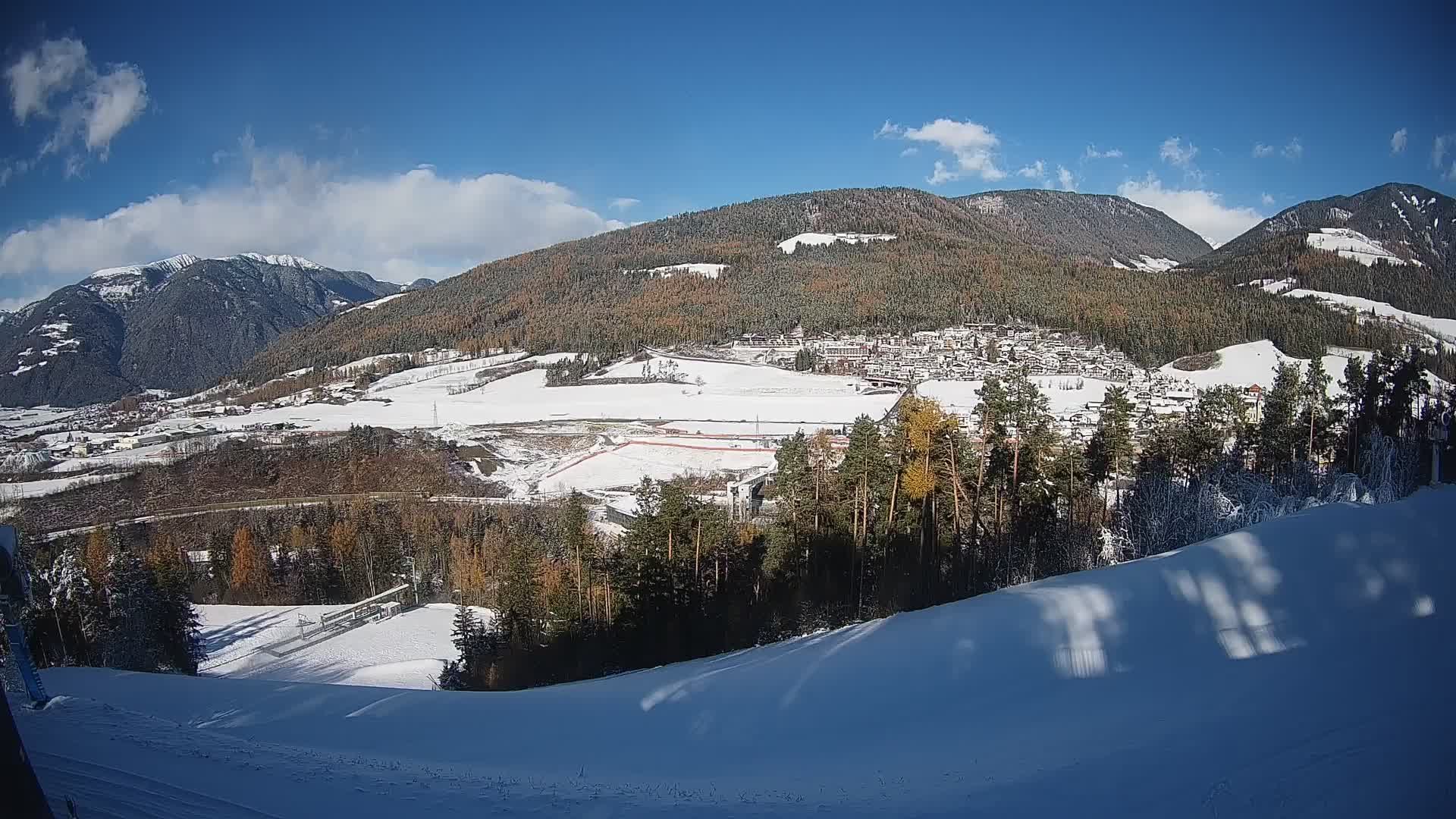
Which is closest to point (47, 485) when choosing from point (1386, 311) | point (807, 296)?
point (807, 296)

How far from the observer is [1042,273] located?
109375 millimetres

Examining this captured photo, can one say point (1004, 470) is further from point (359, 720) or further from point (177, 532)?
point (177, 532)

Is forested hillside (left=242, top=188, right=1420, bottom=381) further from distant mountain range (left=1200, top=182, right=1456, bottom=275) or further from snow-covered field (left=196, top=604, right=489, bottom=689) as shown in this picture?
snow-covered field (left=196, top=604, right=489, bottom=689)

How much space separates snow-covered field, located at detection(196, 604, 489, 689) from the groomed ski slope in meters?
9.66

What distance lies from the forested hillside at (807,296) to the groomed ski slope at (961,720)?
69716mm

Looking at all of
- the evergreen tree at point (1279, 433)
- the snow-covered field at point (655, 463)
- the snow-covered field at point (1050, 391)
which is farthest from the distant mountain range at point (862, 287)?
→ the evergreen tree at point (1279, 433)

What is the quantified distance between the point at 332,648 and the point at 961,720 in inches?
978

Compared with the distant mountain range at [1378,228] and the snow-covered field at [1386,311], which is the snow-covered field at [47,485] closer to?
the snow-covered field at [1386,311]

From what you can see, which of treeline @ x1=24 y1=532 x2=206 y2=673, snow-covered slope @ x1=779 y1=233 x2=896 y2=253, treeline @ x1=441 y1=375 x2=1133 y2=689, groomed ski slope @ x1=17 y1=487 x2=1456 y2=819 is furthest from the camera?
snow-covered slope @ x1=779 y1=233 x2=896 y2=253

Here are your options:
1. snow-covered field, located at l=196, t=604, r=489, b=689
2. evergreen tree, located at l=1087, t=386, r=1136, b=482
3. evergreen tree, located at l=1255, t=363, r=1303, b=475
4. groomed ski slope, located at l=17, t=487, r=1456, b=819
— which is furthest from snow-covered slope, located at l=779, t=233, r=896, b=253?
groomed ski slope, located at l=17, t=487, r=1456, b=819

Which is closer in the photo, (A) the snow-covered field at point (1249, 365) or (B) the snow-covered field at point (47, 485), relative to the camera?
(B) the snow-covered field at point (47, 485)

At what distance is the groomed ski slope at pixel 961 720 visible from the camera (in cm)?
581

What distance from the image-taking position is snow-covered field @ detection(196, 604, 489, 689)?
2159 cm

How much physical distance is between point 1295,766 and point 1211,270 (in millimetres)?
141145
